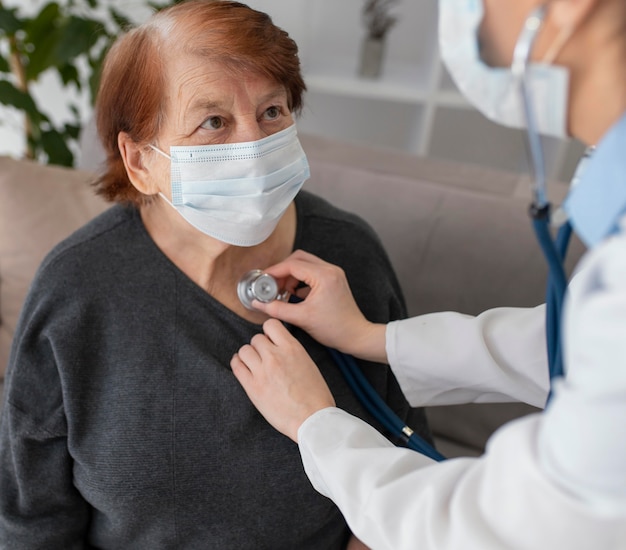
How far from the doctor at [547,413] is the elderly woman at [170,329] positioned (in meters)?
0.26

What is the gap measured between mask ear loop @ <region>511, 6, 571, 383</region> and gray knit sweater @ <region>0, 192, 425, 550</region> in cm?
43

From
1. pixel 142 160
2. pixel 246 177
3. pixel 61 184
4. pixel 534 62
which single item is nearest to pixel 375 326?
pixel 246 177

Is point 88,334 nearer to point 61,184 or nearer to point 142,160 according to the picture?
point 142,160

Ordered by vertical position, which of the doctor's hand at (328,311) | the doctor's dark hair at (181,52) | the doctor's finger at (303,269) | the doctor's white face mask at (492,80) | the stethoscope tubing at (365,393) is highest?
the doctor's white face mask at (492,80)

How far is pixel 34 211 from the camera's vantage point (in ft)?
4.99

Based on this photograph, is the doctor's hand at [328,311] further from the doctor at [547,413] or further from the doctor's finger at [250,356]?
the doctor at [547,413]

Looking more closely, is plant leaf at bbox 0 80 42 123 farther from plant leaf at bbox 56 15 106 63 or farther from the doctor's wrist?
the doctor's wrist

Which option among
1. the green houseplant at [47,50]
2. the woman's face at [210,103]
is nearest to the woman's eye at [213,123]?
the woman's face at [210,103]

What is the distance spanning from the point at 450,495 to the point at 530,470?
12 centimetres

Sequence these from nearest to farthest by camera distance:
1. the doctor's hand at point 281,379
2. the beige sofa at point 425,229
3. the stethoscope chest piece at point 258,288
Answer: the doctor's hand at point 281,379
the stethoscope chest piece at point 258,288
the beige sofa at point 425,229

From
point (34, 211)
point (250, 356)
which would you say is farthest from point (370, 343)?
point (34, 211)

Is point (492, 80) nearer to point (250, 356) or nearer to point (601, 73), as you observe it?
point (601, 73)

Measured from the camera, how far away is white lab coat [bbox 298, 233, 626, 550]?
0.51 m

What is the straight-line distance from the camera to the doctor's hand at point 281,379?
0.87 metres
